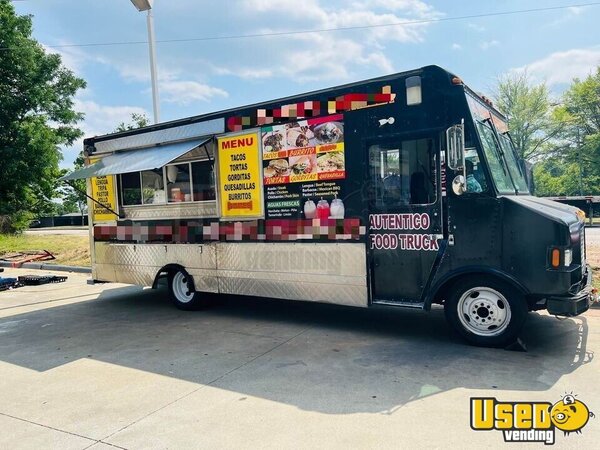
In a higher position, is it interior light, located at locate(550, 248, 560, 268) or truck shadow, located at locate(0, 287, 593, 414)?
interior light, located at locate(550, 248, 560, 268)

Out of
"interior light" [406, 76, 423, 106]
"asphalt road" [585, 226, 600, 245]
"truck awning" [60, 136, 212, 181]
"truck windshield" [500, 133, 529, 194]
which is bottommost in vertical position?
"asphalt road" [585, 226, 600, 245]

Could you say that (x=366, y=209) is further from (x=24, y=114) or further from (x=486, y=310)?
(x=24, y=114)

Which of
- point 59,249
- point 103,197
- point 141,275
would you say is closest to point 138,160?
point 103,197

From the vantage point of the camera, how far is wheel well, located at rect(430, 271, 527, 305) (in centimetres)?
481

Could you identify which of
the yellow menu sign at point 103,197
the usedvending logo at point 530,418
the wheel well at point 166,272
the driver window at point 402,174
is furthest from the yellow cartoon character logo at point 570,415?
the yellow menu sign at point 103,197

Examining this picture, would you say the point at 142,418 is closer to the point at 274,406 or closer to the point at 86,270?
the point at 274,406

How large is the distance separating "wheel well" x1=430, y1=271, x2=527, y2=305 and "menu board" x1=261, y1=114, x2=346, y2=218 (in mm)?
1601

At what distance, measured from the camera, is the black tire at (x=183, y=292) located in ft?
24.2

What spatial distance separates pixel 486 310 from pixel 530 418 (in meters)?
1.64

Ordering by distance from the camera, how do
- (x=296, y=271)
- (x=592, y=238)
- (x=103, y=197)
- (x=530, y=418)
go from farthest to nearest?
(x=592, y=238) → (x=103, y=197) → (x=296, y=271) → (x=530, y=418)

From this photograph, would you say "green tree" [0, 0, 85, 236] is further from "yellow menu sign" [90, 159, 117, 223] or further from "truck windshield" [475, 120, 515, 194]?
"truck windshield" [475, 120, 515, 194]

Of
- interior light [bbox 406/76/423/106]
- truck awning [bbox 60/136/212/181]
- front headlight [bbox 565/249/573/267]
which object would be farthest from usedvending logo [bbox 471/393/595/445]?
truck awning [bbox 60/136/212/181]

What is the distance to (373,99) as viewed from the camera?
5.55 m

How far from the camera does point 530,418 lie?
3.53m
